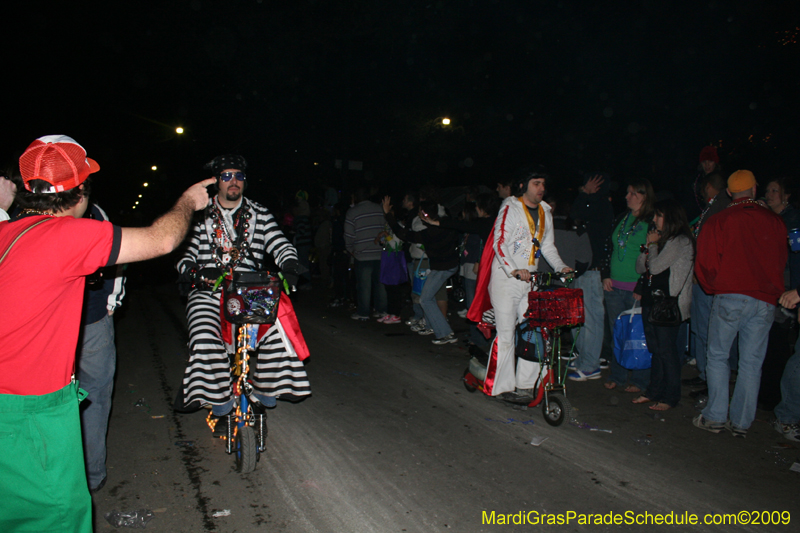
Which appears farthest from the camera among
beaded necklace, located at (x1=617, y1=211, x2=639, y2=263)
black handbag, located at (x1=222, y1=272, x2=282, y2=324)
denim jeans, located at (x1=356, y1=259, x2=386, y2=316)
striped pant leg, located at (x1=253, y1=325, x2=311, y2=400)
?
denim jeans, located at (x1=356, y1=259, x2=386, y2=316)

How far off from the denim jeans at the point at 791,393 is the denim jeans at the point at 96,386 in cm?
572

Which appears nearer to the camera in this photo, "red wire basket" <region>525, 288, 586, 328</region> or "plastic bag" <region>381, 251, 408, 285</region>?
"red wire basket" <region>525, 288, 586, 328</region>

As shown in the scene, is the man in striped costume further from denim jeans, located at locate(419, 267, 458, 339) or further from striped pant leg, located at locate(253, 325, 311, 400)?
denim jeans, located at locate(419, 267, 458, 339)

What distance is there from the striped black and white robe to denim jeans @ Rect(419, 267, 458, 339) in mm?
4149

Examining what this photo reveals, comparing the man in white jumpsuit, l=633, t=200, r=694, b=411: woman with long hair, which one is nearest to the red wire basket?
the man in white jumpsuit

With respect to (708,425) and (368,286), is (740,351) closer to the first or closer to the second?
(708,425)

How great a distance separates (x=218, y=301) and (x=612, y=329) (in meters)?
4.38

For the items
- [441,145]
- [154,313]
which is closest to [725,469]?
[154,313]

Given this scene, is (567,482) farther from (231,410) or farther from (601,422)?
(231,410)

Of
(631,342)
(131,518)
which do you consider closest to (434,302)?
(631,342)

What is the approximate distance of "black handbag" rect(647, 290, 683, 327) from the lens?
213 inches

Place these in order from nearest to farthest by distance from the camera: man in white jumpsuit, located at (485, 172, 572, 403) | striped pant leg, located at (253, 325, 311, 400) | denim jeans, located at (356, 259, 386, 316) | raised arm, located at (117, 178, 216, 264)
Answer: raised arm, located at (117, 178, 216, 264) < striped pant leg, located at (253, 325, 311, 400) < man in white jumpsuit, located at (485, 172, 572, 403) < denim jeans, located at (356, 259, 386, 316)

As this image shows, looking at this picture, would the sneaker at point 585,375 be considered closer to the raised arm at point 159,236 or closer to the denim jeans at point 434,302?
the denim jeans at point 434,302

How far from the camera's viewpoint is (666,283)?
5512mm
